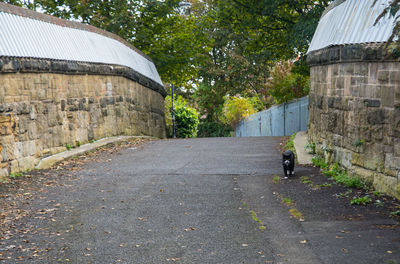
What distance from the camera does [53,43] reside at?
10797mm

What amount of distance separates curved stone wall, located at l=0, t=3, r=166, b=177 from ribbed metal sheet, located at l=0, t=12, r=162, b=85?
0.17 feet

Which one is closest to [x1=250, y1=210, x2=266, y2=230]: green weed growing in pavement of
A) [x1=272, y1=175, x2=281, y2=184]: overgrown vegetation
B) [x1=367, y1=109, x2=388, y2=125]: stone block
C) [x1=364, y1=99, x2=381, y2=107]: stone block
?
[x1=272, y1=175, x2=281, y2=184]: overgrown vegetation

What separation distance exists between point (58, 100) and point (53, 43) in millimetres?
1275

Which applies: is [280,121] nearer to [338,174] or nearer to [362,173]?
[338,174]

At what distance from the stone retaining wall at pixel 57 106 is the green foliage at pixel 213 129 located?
52.6ft

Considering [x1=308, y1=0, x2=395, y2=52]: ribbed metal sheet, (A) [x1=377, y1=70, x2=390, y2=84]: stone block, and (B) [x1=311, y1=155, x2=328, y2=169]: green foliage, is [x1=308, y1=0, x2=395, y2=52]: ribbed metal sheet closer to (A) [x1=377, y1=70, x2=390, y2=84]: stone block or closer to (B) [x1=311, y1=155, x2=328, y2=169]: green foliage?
(A) [x1=377, y1=70, x2=390, y2=84]: stone block

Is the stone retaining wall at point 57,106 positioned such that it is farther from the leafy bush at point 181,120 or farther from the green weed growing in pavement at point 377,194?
the leafy bush at point 181,120

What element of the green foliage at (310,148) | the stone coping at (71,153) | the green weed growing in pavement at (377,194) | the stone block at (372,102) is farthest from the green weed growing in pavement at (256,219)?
the stone coping at (71,153)

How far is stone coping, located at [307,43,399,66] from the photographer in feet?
22.5

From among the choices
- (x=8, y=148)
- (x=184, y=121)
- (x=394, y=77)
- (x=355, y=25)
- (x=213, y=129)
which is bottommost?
(x=213, y=129)

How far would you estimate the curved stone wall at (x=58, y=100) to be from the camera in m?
8.85

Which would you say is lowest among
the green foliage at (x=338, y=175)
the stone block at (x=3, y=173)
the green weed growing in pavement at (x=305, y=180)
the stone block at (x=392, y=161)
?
the green weed growing in pavement at (x=305, y=180)

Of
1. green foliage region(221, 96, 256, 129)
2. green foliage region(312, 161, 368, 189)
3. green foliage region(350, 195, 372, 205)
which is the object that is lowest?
green foliage region(350, 195, 372, 205)

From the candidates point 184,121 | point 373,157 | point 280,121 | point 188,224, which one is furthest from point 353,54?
point 184,121
